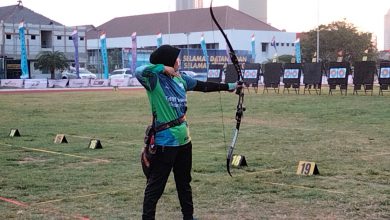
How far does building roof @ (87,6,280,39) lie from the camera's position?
3597 inches

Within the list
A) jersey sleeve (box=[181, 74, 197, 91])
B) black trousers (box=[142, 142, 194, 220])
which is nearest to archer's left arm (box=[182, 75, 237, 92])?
jersey sleeve (box=[181, 74, 197, 91])

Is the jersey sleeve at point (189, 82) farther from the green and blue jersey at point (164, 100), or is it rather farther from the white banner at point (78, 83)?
the white banner at point (78, 83)

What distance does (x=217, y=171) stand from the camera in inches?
341

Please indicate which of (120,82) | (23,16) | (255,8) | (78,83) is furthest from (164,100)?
(255,8)

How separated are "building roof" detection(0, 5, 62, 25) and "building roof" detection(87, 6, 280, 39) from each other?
19.1 metres

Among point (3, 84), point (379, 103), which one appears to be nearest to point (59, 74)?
point (3, 84)

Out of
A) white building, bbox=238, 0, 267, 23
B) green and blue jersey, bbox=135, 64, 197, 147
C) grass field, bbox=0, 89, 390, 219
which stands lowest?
grass field, bbox=0, 89, 390, 219

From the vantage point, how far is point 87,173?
8.69m

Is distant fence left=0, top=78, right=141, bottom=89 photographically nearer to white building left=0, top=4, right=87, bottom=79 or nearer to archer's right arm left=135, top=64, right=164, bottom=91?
white building left=0, top=4, right=87, bottom=79

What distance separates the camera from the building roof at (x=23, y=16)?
7238 centimetres

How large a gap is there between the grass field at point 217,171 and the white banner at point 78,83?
30.3 metres

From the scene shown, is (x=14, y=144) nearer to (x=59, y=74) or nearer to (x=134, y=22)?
(x=59, y=74)

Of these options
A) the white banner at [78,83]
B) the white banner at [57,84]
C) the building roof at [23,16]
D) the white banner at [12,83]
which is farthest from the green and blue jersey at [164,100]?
the building roof at [23,16]

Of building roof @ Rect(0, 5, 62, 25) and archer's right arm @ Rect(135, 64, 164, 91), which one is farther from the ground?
building roof @ Rect(0, 5, 62, 25)
